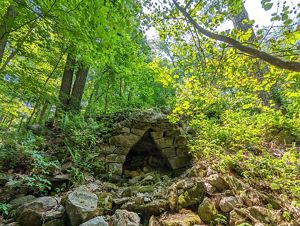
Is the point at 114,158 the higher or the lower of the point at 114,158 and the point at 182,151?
the lower

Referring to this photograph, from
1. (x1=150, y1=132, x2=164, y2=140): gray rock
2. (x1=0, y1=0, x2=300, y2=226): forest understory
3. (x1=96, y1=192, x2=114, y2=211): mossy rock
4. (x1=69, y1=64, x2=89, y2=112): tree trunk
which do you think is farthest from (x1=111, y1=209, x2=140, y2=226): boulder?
(x1=69, y1=64, x2=89, y2=112): tree trunk

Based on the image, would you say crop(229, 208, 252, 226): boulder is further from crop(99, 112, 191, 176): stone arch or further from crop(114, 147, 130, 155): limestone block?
crop(114, 147, 130, 155): limestone block

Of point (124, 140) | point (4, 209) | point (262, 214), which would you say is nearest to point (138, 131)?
point (124, 140)

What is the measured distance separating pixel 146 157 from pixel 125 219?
303cm

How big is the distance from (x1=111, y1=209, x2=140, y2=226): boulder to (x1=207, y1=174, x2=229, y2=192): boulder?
1.35 m

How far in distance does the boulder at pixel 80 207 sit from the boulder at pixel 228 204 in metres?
1.91

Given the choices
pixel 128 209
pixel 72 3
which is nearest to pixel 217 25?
pixel 72 3

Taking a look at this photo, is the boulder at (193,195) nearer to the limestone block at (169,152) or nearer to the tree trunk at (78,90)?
the limestone block at (169,152)

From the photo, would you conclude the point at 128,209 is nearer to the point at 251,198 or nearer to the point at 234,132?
the point at 251,198

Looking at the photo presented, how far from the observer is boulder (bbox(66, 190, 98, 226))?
283cm

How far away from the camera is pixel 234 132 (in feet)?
14.4

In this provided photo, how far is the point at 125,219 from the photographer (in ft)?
9.20

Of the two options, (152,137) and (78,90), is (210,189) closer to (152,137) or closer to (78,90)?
(152,137)

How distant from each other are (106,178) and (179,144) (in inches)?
82.2
